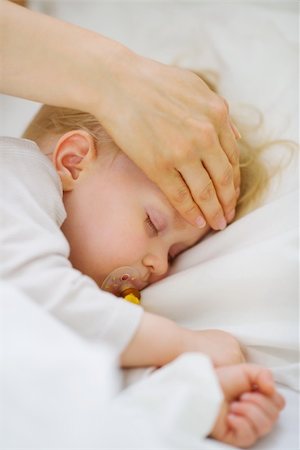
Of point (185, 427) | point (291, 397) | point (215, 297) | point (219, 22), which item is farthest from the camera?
point (219, 22)

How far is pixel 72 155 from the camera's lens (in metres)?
1.10

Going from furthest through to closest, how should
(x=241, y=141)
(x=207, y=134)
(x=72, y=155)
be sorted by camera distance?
(x=241, y=141) < (x=72, y=155) < (x=207, y=134)

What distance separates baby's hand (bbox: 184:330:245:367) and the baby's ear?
0.34 meters

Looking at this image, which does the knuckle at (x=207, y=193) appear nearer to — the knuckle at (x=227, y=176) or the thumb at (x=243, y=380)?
the knuckle at (x=227, y=176)

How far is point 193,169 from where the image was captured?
3.29 ft

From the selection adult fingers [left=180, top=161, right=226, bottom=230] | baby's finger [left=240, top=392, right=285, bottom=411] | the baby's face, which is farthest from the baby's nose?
baby's finger [left=240, top=392, right=285, bottom=411]

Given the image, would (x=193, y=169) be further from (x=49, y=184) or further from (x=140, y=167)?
(x=49, y=184)

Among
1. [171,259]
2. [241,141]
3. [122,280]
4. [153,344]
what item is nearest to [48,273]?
[153,344]

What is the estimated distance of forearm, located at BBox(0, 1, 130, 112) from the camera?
967mm

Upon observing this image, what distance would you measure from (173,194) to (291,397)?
350mm

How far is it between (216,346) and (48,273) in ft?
0.83

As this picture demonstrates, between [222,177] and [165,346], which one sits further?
[222,177]

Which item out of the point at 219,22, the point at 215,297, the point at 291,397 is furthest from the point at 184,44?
the point at 291,397

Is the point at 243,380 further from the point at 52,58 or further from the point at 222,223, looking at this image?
the point at 52,58
